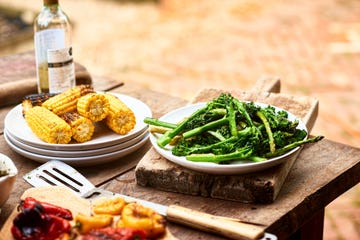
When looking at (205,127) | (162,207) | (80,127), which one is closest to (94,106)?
(80,127)

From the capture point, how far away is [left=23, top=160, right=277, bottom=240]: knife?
4.33ft

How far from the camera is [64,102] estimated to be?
1761 mm

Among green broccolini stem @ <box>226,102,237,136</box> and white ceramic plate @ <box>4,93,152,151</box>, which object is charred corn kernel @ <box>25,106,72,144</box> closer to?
white ceramic plate @ <box>4,93,152,151</box>

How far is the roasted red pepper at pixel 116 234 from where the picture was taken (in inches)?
48.3

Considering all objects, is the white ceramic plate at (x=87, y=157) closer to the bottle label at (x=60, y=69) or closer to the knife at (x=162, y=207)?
the knife at (x=162, y=207)

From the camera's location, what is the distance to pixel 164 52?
561 centimetres

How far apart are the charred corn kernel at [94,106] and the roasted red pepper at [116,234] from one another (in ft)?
1.67

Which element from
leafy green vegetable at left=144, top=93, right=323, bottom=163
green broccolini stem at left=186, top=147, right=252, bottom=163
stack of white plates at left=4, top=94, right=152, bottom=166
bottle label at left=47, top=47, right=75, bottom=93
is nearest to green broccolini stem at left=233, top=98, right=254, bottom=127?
leafy green vegetable at left=144, top=93, right=323, bottom=163

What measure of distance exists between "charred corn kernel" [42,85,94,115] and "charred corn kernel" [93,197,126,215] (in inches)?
17.6

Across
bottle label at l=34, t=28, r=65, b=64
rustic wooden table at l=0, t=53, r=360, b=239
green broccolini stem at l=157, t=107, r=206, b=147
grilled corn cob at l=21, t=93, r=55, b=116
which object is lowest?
rustic wooden table at l=0, t=53, r=360, b=239

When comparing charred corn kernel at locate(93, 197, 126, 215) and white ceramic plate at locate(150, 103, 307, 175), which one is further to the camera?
white ceramic plate at locate(150, 103, 307, 175)

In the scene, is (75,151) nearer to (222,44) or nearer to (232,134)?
(232,134)

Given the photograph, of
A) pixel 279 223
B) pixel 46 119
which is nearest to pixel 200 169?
pixel 279 223

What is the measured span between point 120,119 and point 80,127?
113 millimetres
